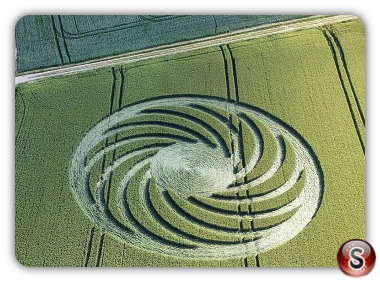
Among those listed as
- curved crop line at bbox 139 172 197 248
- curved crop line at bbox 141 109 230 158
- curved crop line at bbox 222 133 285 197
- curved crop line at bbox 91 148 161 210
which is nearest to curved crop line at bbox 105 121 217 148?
curved crop line at bbox 141 109 230 158

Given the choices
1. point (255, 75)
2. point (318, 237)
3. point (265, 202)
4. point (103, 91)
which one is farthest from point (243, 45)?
point (318, 237)

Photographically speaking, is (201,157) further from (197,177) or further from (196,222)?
(196,222)

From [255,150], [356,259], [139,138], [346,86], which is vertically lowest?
[139,138]

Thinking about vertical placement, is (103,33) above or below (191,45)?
below

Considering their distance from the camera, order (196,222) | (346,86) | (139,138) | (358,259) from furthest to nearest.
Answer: (346,86) < (139,138) < (196,222) < (358,259)

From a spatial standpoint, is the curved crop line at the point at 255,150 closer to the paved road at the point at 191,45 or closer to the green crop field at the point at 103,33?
the paved road at the point at 191,45

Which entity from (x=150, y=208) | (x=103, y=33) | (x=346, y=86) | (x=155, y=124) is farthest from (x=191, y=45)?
(x=150, y=208)

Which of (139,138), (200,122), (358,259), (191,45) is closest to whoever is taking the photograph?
(358,259)

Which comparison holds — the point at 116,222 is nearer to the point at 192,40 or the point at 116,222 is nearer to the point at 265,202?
the point at 265,202
